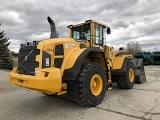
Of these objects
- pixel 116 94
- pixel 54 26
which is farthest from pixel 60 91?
pixel 116 94

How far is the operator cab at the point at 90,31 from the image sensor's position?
673 centimetres

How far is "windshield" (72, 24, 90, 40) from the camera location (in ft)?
22.5

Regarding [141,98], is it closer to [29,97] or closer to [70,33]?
[70,33]

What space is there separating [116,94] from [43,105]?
8.56ft

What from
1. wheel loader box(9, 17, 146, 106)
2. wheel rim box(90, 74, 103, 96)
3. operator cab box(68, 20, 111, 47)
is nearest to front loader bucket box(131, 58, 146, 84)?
operator cab box(68, 20, 111, 47)

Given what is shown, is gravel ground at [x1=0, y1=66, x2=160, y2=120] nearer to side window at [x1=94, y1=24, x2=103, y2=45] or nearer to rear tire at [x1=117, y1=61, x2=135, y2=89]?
rear tire at [x1=117, y1=61, x2=135, y2=89]

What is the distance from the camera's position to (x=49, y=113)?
17.4ft

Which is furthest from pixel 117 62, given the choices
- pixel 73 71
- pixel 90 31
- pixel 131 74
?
pixel 73 71

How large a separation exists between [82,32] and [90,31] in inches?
17.1

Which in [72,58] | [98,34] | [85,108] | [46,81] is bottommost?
[85,108]

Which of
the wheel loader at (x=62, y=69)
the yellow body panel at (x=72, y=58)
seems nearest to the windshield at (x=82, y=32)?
the wheel loader at (x=62, y=69)

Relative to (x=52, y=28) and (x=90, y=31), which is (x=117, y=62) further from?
(x=52, y=28)

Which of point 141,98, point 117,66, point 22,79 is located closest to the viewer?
point 22,79

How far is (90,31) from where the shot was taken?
6.75 m
